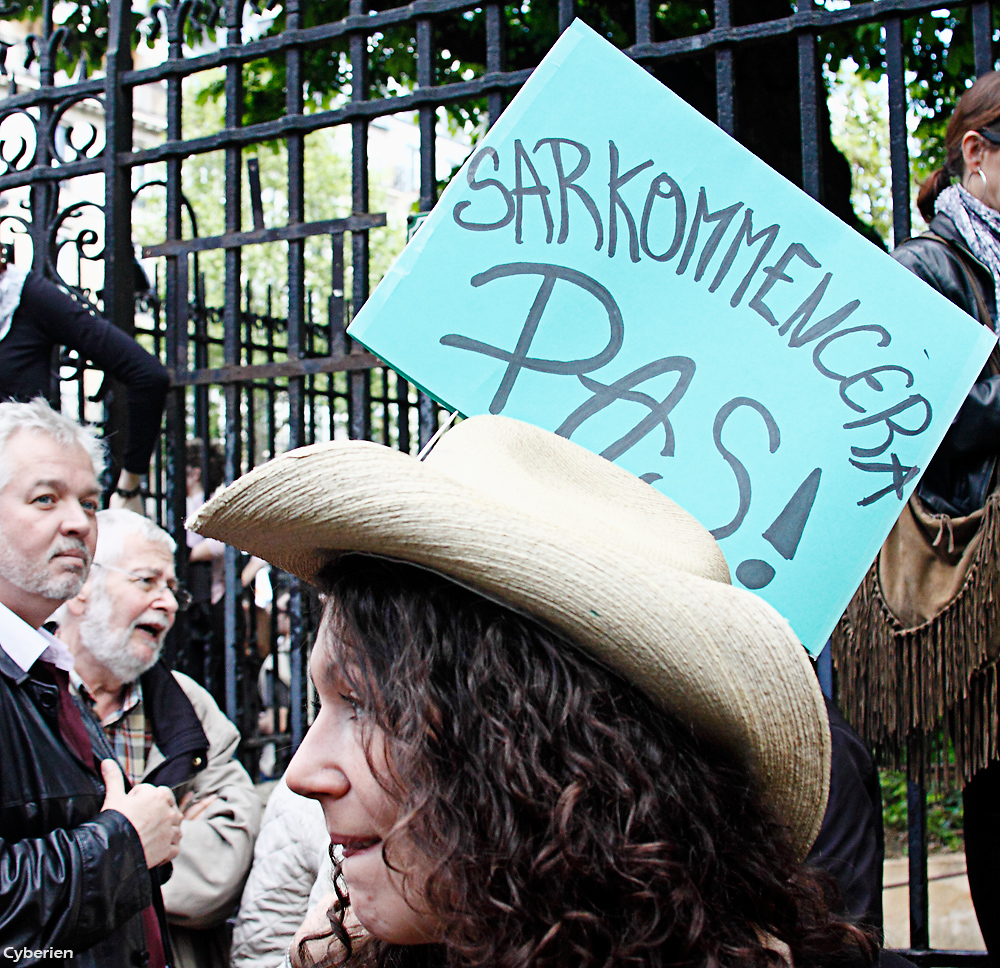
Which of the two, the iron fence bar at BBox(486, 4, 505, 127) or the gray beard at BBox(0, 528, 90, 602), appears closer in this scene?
the gray beard at BBox(0, 528, 90, 602)

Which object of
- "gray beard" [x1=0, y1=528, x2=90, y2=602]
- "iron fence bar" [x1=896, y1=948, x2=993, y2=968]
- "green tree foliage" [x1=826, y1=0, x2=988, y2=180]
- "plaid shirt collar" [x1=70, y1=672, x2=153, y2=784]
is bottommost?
"iron fence bar" [x1=896, y1=948, x2=993, y2=968]

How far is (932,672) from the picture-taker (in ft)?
7.52

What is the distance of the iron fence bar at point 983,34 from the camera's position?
253 centimetres

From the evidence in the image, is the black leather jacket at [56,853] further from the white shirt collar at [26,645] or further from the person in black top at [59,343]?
the person in black top at [59,343]

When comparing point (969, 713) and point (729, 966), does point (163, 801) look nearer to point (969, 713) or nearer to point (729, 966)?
point (729, 966)

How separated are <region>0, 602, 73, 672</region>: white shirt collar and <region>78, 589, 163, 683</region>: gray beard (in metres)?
0.80

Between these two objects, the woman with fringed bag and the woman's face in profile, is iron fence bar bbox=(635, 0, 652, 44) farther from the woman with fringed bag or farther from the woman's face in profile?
the woman's face in profile

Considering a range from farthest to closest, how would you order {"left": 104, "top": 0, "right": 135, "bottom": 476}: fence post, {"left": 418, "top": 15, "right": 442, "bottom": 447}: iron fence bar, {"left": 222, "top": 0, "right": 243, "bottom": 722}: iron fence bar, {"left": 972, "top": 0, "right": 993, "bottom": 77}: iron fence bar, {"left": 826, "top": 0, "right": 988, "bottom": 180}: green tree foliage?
{"left": 826, "top": 0, "right": 988, "bottom": 180}: green tree foliage
{"left": 104, "top": 0, "right": 135, "bottom": 476}: fence post
{"left": 222, "top": 0, "right": 243, "bottom": 722}: iron fence bar
{"left": 418, "top": 15, "right": 442, "bottom": 447}: iron fence bar
{"left": 972, "top": 0, "right": 993, "bottom": 77}: iron fence bar

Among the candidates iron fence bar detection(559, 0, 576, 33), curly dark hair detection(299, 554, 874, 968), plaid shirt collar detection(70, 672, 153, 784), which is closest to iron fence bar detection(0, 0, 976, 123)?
iron fence bar detection(559, 0, 576, 33)

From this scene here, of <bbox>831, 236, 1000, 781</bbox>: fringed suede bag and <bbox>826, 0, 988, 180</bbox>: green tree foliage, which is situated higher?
<bbox>826, 0, 988, 180</bbox>: green tree foliage

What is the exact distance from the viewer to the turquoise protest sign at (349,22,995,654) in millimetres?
1647

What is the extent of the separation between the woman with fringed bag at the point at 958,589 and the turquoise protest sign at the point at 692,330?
605 millimetres

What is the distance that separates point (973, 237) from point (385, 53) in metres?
4.59

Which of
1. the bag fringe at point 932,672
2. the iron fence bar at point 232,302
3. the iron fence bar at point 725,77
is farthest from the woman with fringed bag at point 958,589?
the iron fence bar at point 232,302
